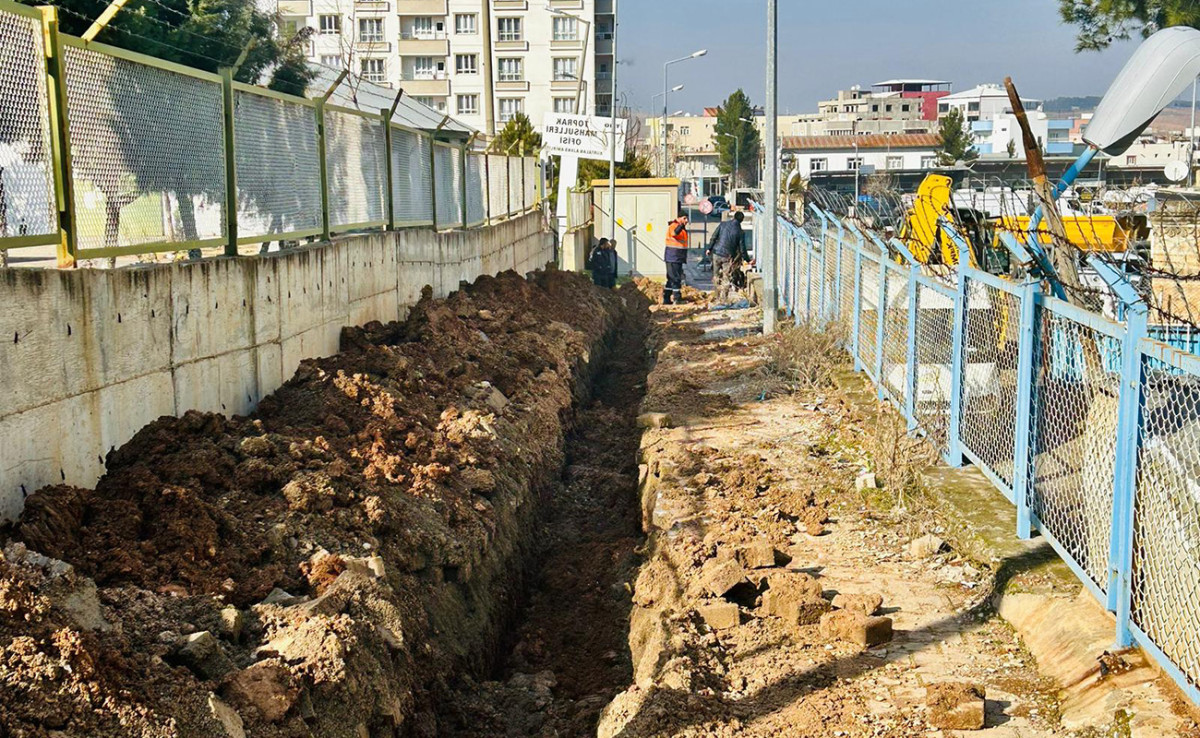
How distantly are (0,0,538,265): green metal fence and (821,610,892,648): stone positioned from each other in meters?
4.09

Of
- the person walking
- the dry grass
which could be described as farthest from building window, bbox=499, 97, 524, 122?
the dry grass

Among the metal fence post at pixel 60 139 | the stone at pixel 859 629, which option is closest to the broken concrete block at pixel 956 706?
the stone at pixel 859 629

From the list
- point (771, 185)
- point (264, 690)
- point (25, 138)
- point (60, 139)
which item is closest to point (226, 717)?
point (264, 690)

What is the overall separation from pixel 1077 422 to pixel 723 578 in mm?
1952

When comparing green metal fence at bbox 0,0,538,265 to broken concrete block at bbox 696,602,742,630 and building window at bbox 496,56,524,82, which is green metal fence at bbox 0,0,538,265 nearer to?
broken concrete block at bbox 696,602,742,630

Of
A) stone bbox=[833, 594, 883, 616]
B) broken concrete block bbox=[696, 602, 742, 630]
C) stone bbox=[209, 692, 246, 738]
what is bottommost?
broken concrete block bbox=[696, 602, 742, 630]

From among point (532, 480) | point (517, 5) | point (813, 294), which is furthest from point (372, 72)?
point (532, 480)

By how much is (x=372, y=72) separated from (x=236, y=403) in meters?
74.8

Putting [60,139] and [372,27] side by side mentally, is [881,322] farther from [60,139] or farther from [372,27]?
[372,27]

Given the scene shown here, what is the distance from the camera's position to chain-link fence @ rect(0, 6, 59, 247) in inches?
224

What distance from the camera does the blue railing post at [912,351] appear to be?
9383mm

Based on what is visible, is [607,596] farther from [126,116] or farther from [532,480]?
[126,116]

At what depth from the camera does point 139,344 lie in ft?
21.3

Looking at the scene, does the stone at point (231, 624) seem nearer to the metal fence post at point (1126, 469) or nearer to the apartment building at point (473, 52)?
the metal fence post at point (1126, 469)
